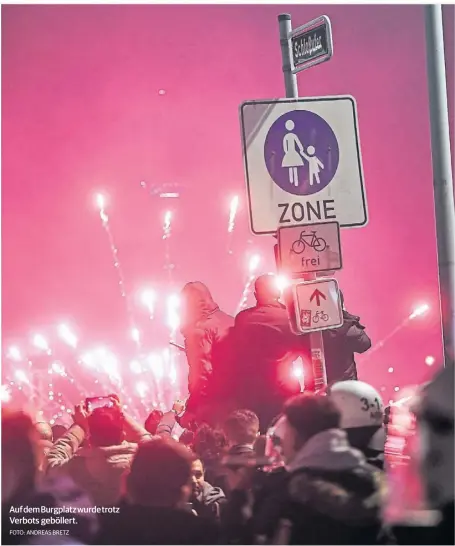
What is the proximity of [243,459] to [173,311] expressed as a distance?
1.43 meters

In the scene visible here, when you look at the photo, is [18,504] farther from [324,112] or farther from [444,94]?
[444,94]

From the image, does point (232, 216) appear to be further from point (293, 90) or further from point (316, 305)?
point (316, 305)

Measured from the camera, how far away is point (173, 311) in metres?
5.75

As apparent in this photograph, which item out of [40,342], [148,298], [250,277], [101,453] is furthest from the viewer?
[40,342]

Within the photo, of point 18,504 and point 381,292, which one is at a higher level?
point 381,292

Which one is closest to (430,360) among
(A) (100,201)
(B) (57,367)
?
(A) (100,201)

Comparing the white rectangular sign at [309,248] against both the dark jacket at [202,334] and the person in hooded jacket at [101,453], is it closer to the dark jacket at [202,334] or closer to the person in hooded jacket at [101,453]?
the dark jacket at [202,334]

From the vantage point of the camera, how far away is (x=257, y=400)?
537 cm

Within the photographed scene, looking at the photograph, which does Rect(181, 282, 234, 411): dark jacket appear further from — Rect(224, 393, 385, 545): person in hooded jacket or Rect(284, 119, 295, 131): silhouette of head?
Rect(224, 393, 385, 545): person in hooded jacket

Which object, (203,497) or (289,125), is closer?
(203,497)

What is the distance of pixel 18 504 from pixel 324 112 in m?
3.02

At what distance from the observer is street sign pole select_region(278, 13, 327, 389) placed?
4.83 metres

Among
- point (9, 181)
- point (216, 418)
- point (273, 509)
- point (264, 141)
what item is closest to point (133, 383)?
point (216, 418)

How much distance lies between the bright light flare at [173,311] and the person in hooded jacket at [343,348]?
1031 mm
